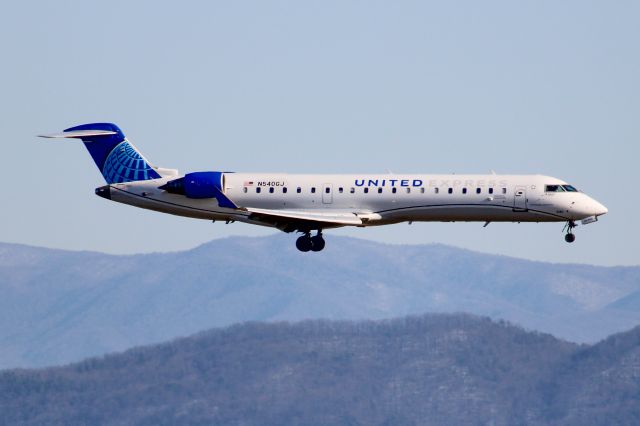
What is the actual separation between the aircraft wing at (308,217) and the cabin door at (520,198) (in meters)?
7.66

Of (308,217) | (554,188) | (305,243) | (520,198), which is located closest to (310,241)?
(305,243)

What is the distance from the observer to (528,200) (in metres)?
83.5

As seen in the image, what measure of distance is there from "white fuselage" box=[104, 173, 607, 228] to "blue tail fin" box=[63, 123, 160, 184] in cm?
630

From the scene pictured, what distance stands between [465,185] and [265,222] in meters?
11.4

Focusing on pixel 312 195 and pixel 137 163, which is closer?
pixel 312 195

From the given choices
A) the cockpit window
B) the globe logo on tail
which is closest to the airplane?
the cockpit window

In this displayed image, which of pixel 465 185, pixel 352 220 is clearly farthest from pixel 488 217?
pixel 352 220

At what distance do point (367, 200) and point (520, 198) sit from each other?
850cm

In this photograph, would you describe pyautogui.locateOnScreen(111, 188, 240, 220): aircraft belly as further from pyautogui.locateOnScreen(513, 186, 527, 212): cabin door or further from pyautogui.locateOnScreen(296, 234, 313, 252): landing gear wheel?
pyautogui.locateOnScreen(513, 186, 527, 212): cabin door

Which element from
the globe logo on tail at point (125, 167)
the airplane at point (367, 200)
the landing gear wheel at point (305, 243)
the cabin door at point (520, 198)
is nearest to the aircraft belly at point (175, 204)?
the airplane at point (367, 200)

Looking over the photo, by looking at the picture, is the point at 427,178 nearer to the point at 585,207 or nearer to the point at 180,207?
the point at 585,207

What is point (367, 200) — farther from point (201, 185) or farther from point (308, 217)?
point (201, 185)

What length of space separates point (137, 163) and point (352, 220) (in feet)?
50.3

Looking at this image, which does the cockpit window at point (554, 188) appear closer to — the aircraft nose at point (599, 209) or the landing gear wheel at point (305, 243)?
the aircraft nose at point (599, 209)
